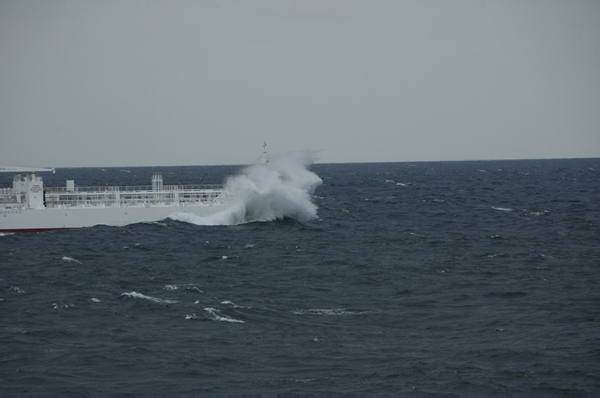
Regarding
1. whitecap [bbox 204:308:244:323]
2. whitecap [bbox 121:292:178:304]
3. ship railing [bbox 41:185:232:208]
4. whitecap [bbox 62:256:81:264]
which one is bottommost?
whitecap [bbox 204:308:244:323]

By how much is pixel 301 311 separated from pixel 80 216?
39.4 meters

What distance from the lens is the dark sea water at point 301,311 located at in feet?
76.9

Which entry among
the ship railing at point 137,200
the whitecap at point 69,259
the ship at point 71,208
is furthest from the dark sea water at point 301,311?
the ship railing at point 137,200

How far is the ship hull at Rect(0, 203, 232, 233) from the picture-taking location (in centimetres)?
6266

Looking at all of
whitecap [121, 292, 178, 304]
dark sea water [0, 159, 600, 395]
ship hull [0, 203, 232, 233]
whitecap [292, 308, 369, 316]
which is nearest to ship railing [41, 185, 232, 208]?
ship hull [0, 203, 232, 233]

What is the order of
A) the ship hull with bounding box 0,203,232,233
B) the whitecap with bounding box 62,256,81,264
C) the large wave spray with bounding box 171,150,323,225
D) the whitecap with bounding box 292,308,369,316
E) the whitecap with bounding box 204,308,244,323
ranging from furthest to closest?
the large wave spray with bounding box 171,150,323,225 < the ship hull with bounding box 0,203,232,233 < the whitecap with bounding box 62,256,81,264 < the whitecap with bounding box 292,308,369,316 < the whitecap with bounding box 204,308,244,323

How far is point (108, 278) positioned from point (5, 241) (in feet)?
74.0

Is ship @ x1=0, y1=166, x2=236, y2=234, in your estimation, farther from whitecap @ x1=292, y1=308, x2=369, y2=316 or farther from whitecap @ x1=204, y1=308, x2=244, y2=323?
whitecap @ x1=292, y1=308, x2=369, y2=316

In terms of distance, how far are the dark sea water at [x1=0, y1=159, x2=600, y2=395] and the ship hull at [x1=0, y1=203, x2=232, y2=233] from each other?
7.95 feet

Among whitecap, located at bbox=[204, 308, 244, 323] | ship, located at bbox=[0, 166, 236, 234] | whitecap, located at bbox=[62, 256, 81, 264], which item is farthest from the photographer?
ship, located at bbox=[0, 166, 236, 234]

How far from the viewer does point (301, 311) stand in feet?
108

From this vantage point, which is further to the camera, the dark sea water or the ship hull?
the ship hull

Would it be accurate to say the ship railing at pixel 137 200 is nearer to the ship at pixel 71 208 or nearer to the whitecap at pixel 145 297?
the ship at pixel 71 208

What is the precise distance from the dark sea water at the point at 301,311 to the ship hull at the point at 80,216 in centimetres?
242
